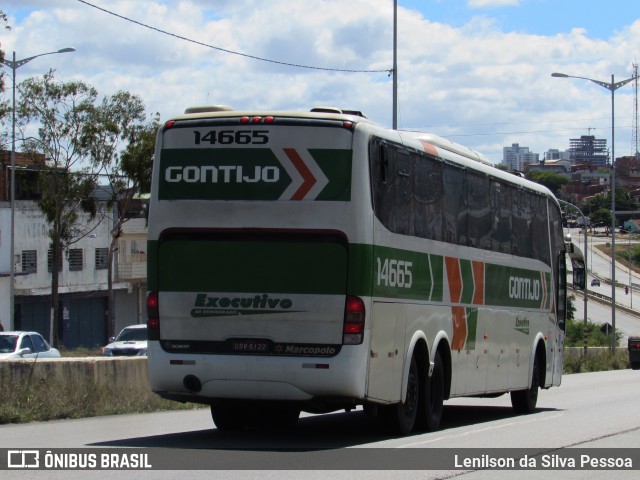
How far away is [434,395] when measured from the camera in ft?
52.3

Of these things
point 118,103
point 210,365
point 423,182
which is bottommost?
point 210,365

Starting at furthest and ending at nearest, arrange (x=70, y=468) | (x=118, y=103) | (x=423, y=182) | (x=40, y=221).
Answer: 1. (x=40, y=221)
2. (x=118, y=103)
3. (x=423, y=182)
4. (x=70, y=468)

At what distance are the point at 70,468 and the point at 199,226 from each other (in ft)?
11.7

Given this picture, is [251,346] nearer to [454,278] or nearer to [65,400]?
[454,278]

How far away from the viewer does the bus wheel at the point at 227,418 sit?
1534cm

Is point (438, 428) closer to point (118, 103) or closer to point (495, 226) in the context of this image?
point (495, 226)

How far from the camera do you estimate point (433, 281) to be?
1578 cm

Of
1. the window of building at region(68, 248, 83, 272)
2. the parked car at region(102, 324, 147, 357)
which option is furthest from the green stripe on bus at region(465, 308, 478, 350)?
the window of building at region(68, 248, 83, 272)

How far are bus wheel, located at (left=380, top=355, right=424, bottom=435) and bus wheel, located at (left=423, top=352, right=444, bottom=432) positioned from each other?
4.6 inches

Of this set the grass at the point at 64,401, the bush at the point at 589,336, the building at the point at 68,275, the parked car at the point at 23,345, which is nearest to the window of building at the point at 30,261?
the building at the point at 68,275

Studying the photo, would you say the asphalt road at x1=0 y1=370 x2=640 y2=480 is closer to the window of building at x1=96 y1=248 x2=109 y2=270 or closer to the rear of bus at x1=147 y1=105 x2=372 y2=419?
the rear of bus at x1=147 y1=105 x2=372 y2=419

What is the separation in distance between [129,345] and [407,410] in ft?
70.6

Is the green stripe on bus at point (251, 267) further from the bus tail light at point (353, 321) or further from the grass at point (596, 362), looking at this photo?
the grass at point (596, 362)

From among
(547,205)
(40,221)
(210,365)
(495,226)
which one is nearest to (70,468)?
(210,365)
